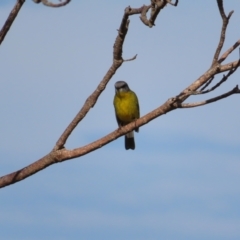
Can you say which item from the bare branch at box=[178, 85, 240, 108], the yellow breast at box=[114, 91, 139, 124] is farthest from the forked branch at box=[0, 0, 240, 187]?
the yellow breast at box=[114, 91, 139, 124]

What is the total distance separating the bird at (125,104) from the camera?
446 inches

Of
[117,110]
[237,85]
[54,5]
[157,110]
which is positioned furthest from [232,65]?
[117,110]

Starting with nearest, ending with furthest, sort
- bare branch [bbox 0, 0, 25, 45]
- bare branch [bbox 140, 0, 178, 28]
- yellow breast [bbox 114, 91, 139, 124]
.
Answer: bare branch [bbox 0, 0, 25, 45], bare branch [bbox 140, 0, 178, 28], yellow breast [bbox 114, 91, 139, 124]

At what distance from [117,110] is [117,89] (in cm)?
37

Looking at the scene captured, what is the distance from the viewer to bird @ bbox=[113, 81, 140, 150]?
446 inches

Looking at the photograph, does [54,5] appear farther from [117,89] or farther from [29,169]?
[117,89]

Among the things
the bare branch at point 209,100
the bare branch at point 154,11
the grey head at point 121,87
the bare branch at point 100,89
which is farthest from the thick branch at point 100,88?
the grey head at point 121,87

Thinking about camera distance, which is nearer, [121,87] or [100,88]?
[100,88]

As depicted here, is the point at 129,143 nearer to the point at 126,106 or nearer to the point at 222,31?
the point at 126,106

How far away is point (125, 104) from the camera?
11.4 metres

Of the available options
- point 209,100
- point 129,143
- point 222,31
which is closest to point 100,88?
point 209,100

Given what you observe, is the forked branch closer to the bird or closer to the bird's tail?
the bird

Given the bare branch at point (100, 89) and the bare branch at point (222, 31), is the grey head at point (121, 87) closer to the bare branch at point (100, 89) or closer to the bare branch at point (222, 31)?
the bare branch at point (100, 89)

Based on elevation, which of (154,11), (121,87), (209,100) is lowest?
(209,100)
